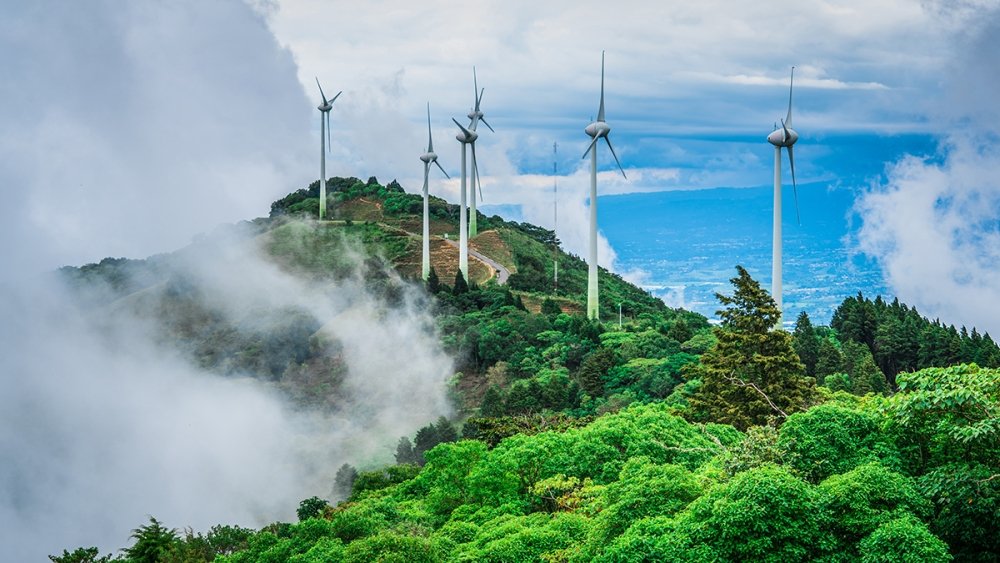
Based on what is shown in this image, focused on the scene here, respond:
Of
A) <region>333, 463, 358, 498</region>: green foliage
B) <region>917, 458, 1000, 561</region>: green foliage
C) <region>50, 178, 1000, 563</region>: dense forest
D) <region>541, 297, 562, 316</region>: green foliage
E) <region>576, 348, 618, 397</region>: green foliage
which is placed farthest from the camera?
<region>541, 297, 562, 316</region>: green foliage

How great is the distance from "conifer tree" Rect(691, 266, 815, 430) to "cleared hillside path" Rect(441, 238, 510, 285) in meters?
73.2

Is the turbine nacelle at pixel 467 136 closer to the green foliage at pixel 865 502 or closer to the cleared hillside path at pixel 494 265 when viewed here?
the cleared hillside path at pixel 494 265

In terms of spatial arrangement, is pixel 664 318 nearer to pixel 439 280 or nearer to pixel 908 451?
pixel 439 280

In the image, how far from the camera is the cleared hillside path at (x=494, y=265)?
444ft

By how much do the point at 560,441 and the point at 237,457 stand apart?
6614 cm

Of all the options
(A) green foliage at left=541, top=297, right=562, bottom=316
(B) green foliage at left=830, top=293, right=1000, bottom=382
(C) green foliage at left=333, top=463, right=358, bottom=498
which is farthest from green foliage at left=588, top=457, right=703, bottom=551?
(A) green foliage at left=541, top=297, right=562, bottom=316

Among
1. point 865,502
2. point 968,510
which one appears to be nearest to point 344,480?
point 865,502

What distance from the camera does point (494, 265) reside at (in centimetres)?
14175

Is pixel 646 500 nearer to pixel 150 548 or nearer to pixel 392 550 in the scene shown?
pixel 392 550

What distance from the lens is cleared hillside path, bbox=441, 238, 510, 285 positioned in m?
135

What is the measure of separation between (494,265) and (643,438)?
99002 mm

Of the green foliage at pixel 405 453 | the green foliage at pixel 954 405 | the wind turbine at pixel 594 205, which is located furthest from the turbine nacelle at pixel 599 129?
the green foliage at pixel 954 405

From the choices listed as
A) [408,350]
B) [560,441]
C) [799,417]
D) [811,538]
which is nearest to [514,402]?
[408,350]

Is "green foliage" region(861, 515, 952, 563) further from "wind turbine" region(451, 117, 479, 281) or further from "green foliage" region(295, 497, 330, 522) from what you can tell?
"wind turbine" region(451, 117, 479, 281)
